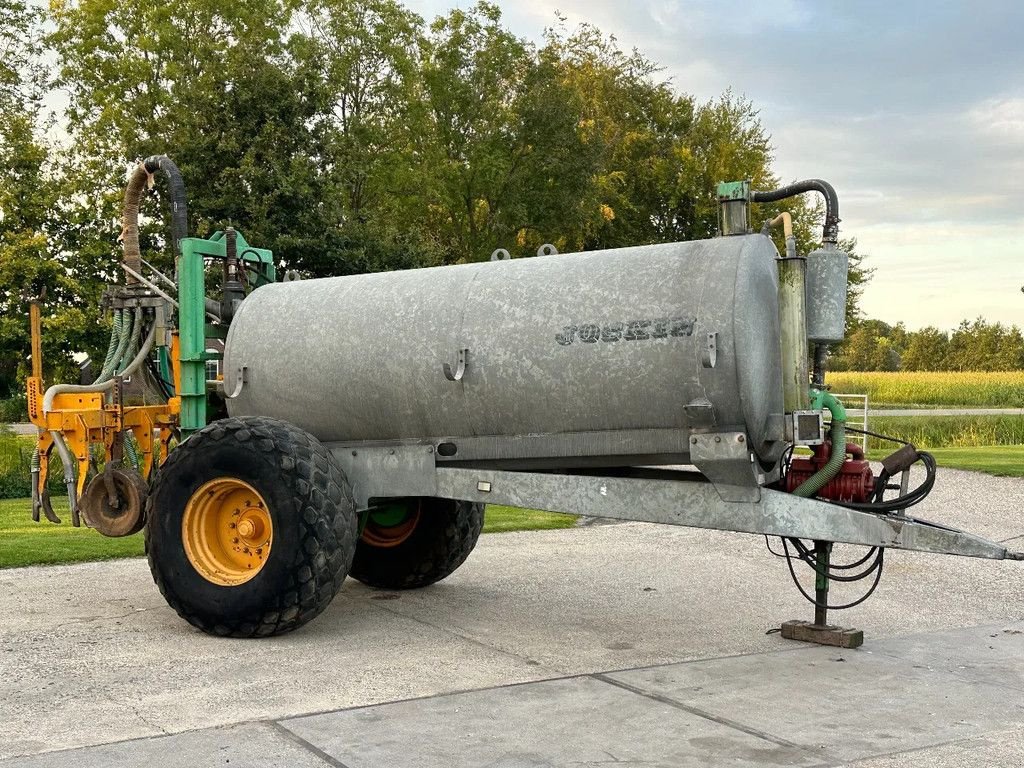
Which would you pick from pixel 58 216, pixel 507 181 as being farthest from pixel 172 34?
pixel 58 216

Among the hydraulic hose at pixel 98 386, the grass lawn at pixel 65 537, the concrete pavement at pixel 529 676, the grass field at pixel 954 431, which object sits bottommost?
the concrete pavement at pixel 529 676

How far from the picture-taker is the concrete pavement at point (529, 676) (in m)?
5.01

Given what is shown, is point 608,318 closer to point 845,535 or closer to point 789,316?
point 789,316

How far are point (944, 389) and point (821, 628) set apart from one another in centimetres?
4023

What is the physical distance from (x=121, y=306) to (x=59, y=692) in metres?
3.34

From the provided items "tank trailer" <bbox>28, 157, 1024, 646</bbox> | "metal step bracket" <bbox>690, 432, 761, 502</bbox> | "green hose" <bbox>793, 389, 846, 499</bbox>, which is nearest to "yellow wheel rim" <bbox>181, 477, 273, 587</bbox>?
"tank trailer" <bbox>28, 157, 1024, 646</bbox>

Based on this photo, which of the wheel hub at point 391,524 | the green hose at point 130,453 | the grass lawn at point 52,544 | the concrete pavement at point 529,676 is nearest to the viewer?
the concrete pavement at point 529,676

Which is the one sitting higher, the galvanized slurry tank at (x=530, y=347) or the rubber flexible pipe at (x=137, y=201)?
the rubber flexible pipe at (x=137, y=201)

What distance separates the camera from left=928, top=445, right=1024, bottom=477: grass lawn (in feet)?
54.4

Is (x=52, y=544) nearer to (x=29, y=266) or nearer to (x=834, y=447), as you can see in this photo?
(x=834, y=447)

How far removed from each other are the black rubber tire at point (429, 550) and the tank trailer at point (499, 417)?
886 mm

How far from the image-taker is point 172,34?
3756 centimetres

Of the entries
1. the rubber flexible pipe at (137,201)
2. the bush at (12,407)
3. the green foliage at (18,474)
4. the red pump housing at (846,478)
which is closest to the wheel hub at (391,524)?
the rubber flexible pipe at (137,201)

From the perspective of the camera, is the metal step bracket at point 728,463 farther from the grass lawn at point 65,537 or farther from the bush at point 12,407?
Result: the bush at point 12,407
